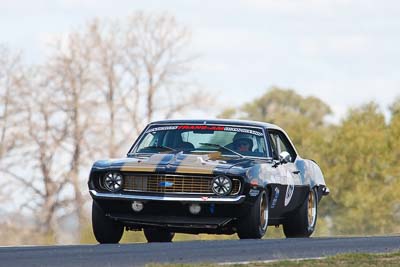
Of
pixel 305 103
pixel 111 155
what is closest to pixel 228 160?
pixel 111 155

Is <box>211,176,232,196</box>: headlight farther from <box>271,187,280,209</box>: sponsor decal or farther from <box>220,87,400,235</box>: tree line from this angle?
<box>220,87,400,235</box>: tree line

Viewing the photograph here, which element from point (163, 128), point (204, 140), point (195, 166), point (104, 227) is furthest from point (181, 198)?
point (163, 128)

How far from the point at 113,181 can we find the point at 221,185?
1.36m

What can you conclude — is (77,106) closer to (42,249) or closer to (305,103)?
(42,249)

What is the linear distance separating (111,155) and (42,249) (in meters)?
46.1

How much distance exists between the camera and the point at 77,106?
203ft

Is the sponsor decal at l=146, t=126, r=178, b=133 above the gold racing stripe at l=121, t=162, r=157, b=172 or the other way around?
above

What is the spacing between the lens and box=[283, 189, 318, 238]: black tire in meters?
19.2

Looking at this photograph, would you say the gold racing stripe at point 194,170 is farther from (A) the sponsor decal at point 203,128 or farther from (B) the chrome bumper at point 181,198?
(A) the sponsor decal at point 203,128

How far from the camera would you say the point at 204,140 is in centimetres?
1798

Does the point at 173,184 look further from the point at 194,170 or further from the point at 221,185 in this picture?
the point at 221,185

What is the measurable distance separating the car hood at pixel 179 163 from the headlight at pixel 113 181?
9 centimetres

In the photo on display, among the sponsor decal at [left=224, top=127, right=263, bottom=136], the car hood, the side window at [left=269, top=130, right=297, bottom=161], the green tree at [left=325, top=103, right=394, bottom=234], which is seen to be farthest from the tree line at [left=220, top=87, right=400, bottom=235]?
the car hood

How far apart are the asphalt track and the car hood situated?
38.2 inches
